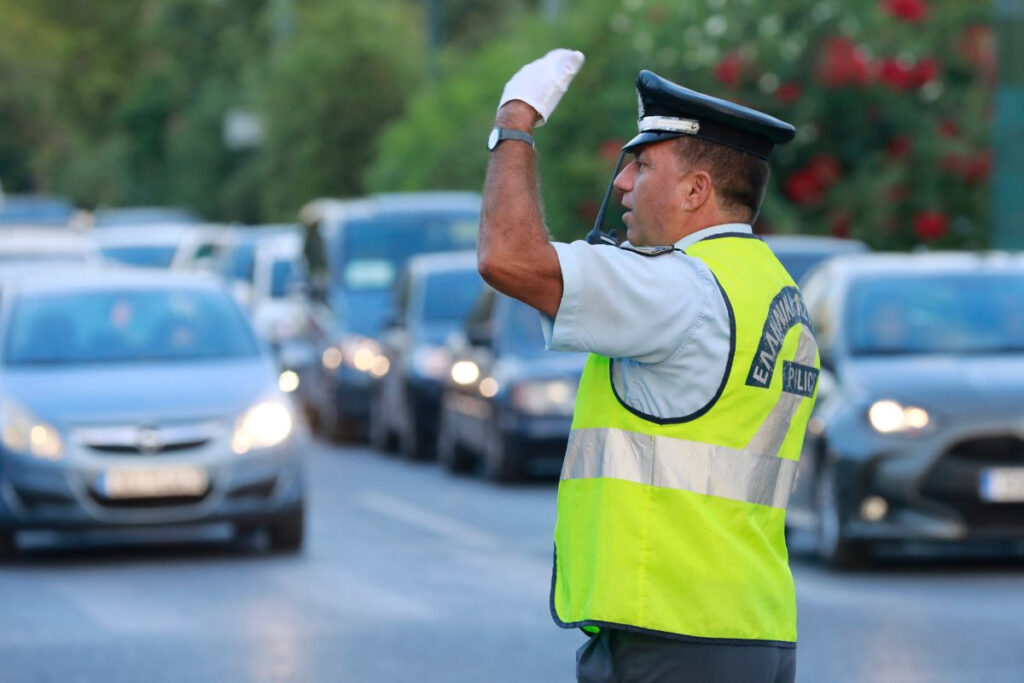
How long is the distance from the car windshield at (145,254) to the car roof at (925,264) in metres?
25.5

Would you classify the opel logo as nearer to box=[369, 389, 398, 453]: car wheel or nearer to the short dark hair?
the short dark hair

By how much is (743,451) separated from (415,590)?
25.5 ft

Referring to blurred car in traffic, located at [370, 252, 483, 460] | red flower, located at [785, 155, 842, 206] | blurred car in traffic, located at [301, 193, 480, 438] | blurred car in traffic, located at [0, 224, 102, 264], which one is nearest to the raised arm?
blurred car in traffic, located at [370, 252, 483, 460]

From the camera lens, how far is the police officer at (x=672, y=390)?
4176 mm

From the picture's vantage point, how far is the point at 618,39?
2808 cm

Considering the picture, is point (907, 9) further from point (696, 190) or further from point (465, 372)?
point (696, 190)

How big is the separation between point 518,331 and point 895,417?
633 centimetres

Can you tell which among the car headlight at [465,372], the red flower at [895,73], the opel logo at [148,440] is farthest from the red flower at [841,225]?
the opel logo at [148,440]

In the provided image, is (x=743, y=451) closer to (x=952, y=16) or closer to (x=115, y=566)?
(x=115, y=566)

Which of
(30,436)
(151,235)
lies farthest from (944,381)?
(151,235)

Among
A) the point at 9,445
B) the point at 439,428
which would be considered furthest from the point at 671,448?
the point at 439,428

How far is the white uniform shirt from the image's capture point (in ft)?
13.6

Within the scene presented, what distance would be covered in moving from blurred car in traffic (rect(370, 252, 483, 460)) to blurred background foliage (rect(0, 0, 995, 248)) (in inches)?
178

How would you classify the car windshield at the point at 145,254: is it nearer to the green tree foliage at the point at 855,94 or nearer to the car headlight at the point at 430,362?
the green tree foliage at the point at 855,94
